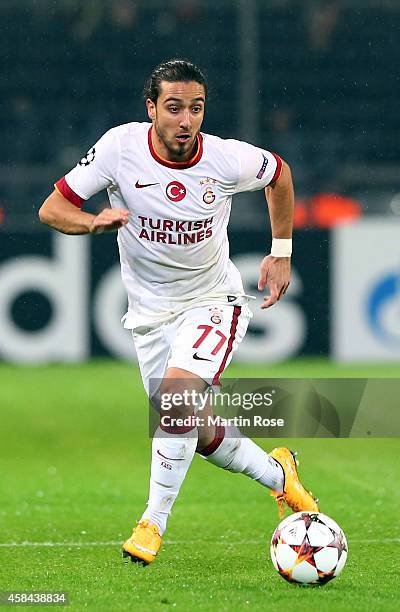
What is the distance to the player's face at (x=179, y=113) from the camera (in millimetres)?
5523

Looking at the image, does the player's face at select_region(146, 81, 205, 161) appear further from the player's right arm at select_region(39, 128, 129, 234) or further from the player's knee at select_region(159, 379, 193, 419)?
the player's knee at select_region(159, 379, 193, 419)

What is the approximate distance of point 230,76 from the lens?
15.2 meters

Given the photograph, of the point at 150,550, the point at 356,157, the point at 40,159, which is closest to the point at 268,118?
the point at 356,157

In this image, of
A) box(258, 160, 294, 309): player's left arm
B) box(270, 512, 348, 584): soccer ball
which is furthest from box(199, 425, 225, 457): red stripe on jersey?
box(270, 512, 348, 584): soccer ball

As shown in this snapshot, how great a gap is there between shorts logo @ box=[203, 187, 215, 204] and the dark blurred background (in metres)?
8.82

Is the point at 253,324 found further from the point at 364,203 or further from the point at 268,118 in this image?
the point at 268,118

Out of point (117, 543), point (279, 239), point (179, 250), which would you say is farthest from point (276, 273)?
point (117, 543)

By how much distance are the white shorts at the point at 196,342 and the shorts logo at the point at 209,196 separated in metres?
0.49

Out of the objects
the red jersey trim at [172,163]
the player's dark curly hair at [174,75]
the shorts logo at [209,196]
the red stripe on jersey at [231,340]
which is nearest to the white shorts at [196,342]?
the red stripe on jersey at [231,340]

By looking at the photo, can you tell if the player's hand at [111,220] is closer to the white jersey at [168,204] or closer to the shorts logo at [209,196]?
the white jersey at [168,204]

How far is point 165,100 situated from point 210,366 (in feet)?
3.84

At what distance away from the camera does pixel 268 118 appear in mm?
15281

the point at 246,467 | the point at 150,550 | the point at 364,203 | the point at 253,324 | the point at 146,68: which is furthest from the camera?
the point at 146,68

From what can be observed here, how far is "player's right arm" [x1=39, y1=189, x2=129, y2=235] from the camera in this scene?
5031 mm
